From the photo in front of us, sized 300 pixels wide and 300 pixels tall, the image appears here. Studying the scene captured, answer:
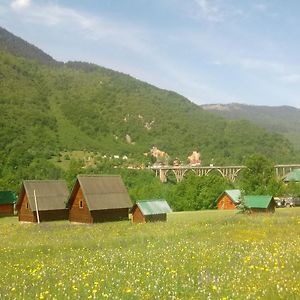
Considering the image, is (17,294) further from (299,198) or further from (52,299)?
(299,198)

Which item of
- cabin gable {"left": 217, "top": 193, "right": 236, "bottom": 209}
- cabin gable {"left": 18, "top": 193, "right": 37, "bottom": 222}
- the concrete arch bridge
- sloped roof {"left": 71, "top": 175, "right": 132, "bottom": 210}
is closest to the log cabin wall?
sloped roof {"left": 71, "top": 175, "right": 132, "bottom": 210}

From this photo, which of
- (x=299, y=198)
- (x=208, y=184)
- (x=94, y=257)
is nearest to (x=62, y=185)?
(x=208, y=184)

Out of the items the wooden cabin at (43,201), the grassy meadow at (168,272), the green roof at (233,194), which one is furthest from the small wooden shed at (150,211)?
the grassy meadow at (168,272)

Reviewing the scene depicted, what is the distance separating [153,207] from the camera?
48.3m

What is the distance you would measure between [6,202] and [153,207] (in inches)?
1225

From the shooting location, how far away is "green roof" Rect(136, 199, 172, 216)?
47406mm

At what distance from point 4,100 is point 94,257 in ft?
632

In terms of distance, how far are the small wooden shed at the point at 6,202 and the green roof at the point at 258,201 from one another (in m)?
35.5

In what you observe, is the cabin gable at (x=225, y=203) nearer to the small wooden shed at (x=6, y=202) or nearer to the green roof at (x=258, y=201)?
the green roof at (x=258, y=201)

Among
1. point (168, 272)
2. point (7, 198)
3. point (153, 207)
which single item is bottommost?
point (7, 198)

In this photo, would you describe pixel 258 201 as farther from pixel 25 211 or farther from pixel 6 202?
pixel 6 202

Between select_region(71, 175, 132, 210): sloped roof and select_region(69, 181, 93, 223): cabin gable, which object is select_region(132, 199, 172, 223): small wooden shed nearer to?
select_region(71, 175, 132, 210): sloped roof

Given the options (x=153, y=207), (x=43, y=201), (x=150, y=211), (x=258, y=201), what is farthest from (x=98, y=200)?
(x=258, y=201)

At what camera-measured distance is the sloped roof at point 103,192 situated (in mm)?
48719
